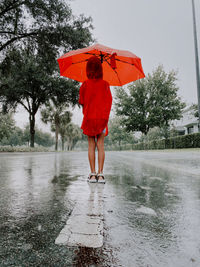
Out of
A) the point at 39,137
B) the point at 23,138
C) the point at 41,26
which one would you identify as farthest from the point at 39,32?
the point at 39,137

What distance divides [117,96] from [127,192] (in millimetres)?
36626

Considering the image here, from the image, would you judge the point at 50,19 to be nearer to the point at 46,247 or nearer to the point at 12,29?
the point at 12,29

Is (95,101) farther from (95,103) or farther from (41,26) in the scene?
(41,26)

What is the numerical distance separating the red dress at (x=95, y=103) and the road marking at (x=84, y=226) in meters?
1.31

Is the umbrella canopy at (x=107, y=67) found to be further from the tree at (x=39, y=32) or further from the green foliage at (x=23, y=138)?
the green foliage at (x=23, y=138)

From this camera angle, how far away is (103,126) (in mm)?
3900

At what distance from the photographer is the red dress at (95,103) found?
3766 mm

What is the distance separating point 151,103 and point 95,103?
3485 cm

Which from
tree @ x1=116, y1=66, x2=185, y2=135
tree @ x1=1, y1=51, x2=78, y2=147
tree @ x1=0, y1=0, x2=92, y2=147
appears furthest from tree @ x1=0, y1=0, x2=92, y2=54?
tree @ x1=116, y1=66, x2=185, y2=135

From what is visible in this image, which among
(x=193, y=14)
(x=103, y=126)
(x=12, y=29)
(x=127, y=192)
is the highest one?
(x=193, y=14)

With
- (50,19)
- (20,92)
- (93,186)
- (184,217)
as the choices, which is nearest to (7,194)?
(93,186)

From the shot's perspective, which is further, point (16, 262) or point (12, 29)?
point (12, 29)

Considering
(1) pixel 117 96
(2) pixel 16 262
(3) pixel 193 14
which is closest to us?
(2) pixel 16 262

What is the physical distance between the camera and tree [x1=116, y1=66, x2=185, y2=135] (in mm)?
36188
